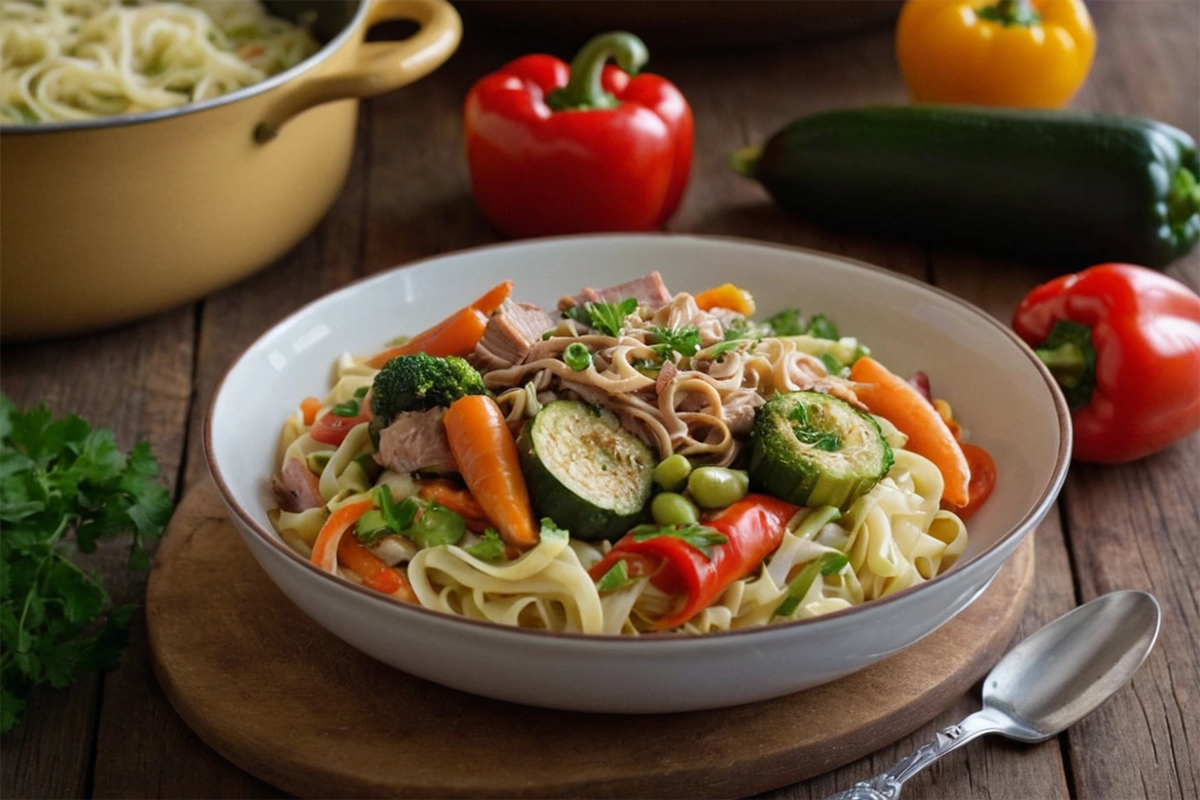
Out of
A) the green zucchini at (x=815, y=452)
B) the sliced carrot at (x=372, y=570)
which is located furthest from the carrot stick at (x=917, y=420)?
the sliced carrot at (x=372, y=570)

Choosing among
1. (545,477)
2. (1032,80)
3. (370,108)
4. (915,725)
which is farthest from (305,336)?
(1032,80)

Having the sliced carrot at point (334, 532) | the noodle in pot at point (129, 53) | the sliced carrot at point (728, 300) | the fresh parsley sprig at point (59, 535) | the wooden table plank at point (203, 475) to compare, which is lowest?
the wooden table plank at point (203, 475)

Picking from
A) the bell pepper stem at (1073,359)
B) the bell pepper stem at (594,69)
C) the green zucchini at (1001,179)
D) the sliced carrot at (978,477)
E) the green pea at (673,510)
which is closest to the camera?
the green pea at (673,510)

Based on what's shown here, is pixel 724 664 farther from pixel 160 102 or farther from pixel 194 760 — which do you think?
pixel 160 102

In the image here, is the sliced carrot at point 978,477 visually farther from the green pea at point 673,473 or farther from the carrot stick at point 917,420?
the green pea at point 673,473

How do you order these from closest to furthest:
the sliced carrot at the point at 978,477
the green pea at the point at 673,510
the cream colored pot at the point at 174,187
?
1. the green pea at the point at 673,510
2. the sliced carrot at the point at 978,477
3. the cream colored pot at the point at 174,187

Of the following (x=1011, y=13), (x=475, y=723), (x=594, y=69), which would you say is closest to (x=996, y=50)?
(x=1011, y=13)

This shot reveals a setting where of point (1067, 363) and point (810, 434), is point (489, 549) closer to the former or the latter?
point (810, 434)
